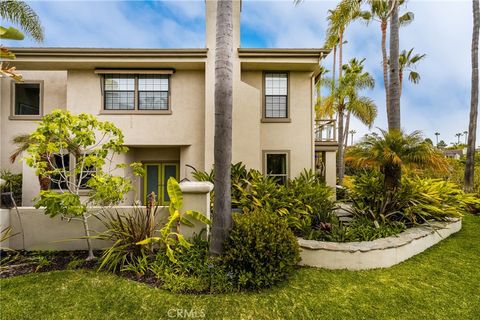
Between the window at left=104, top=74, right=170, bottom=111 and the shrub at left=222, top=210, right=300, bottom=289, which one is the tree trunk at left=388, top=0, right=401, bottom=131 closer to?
the shrub at left=222, top=210, right=300, bottom=289

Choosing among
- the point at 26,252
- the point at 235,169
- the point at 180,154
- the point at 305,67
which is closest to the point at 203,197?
the point at 235,169

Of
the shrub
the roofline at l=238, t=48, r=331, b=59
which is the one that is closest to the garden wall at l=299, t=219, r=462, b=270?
the shrub

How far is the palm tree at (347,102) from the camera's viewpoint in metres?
15.9

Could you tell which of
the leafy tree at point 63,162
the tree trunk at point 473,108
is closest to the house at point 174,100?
the leafy tree at point 63,162

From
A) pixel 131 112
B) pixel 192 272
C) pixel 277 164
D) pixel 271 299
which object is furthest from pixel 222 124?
pixel 131 112

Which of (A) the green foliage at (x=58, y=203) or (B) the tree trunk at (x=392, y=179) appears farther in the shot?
(B) the tree trunk at (x=392, y=179)

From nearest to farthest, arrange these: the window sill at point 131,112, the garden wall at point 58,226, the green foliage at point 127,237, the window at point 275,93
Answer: the green foliage at point 127,237 < the garden wall at point 58,226 < the window sill at point 131,112 < the window at point 275,93

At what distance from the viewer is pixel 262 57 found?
8.88m

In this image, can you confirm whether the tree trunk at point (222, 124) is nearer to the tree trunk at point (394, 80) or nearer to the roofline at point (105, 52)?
the roofline at point (105, 52)

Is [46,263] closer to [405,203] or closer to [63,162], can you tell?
[63,162]

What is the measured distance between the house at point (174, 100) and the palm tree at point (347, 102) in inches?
297

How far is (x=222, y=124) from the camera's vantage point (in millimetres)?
4293

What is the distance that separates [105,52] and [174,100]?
310 centimetres

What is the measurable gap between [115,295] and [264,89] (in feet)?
28.8
